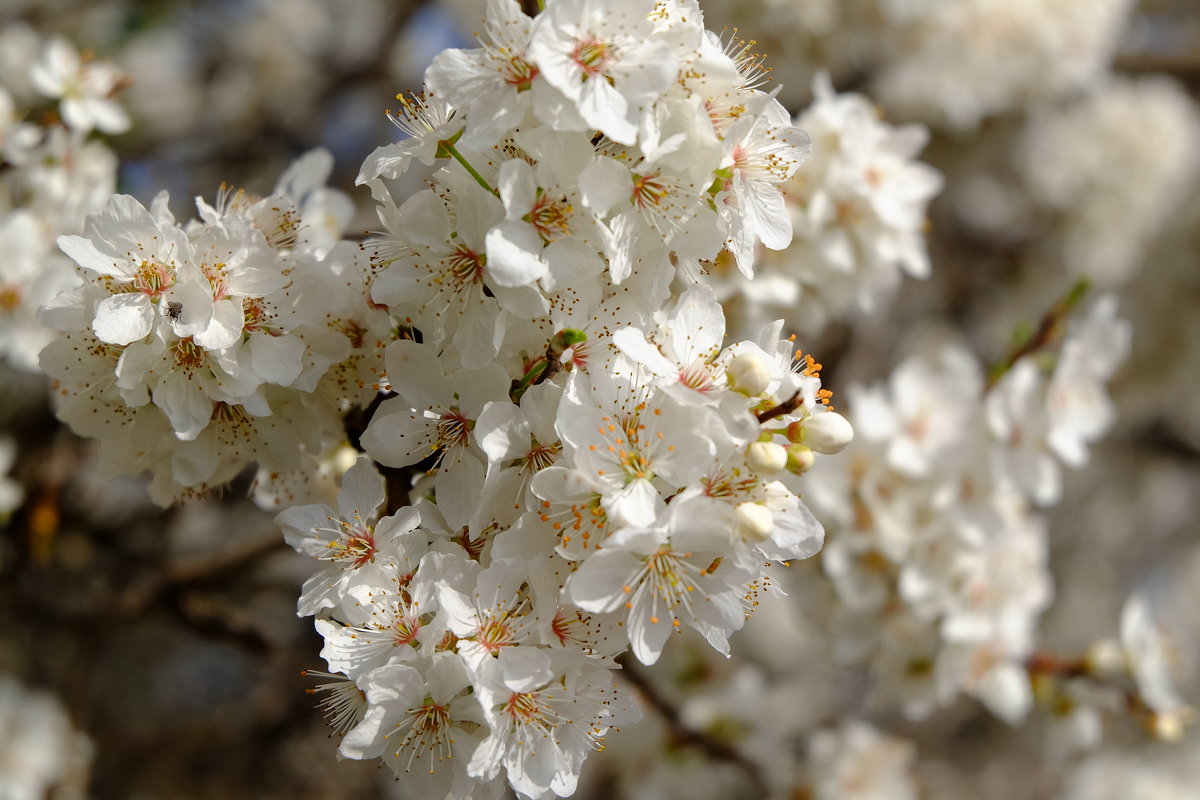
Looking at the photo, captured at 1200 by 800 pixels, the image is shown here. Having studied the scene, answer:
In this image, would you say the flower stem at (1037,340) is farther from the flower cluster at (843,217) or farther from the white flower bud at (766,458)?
the white flower bud at (766,458)

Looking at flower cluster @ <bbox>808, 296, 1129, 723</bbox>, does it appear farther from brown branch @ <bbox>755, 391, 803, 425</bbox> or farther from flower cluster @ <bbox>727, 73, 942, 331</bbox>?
brown branch @ <bbox>755, 391, 803, 425</bbox>

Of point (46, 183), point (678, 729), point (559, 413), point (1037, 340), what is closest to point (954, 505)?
point (1037, 340)

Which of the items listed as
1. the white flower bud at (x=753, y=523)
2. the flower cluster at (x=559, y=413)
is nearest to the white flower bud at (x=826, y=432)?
the flower cluster at (x=559, y=413)

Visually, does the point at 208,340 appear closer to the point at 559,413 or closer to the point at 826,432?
the point at 559,413

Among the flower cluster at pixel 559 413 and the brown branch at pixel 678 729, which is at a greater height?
the flower cluster at pixel 559 413

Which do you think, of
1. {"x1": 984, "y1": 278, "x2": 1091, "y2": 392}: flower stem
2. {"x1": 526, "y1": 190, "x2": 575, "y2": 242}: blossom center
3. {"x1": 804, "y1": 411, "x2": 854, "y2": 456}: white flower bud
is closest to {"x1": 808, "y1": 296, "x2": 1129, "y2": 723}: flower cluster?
{"x1": 984, "y1": 278, "x2": 1091, "y2": 392}: flower stem

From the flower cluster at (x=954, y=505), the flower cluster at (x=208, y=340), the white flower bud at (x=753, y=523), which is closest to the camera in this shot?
the white flower bud at (x=753, y=523)
